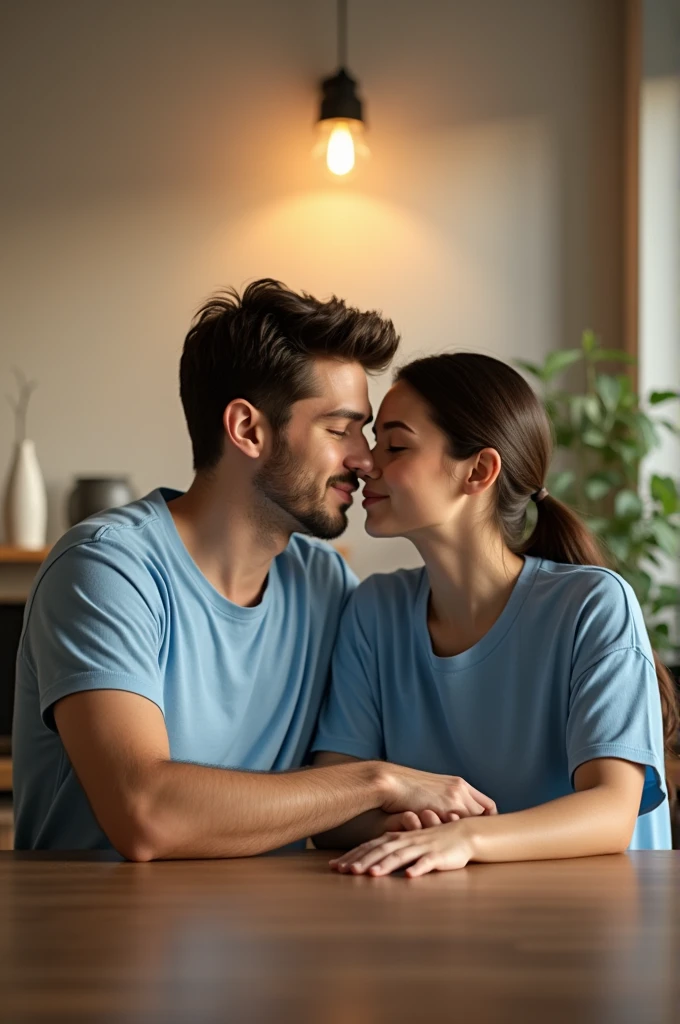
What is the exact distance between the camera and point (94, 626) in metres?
1.47

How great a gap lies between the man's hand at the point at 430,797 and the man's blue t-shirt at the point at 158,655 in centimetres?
33

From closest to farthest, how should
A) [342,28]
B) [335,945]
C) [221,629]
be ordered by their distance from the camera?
[335,945] → [221,629] → [342,28]

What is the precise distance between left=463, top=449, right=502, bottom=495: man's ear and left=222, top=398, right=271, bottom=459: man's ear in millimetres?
358

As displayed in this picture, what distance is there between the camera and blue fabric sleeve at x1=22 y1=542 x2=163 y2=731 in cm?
143

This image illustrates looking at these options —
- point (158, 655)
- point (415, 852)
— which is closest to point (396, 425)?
point (158, 655)

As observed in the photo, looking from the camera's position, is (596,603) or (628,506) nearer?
(596,603)

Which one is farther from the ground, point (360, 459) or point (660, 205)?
point (660, 205)

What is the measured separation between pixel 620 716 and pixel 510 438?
0.51 m

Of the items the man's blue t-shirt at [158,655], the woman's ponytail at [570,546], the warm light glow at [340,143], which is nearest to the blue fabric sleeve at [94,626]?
the man's blue t-shirt at [158,655]

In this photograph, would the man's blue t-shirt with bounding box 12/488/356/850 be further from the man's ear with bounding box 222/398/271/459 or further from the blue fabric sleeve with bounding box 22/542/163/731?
the man's ear with bounding box 222/398/271/459

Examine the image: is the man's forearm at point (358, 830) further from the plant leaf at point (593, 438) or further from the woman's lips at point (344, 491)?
the plant leaf at point (593, 438)

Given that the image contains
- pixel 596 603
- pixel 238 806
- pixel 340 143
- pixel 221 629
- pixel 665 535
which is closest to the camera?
pixel 238 806

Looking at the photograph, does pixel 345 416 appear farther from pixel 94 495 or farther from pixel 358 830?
pixel 94 495

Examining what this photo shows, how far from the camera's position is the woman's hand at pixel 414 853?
1.20m
